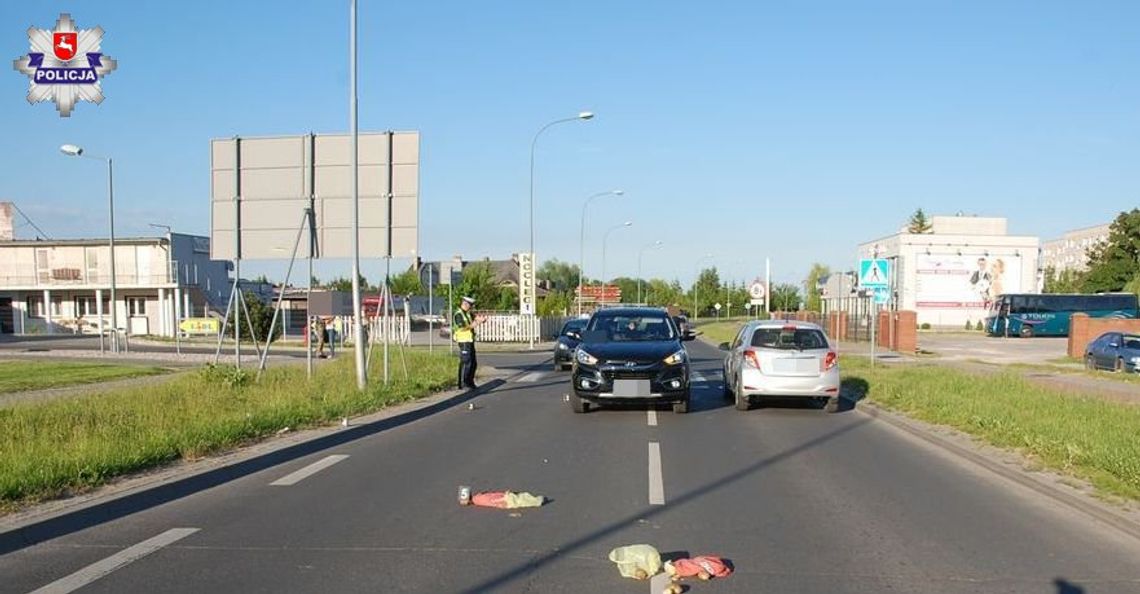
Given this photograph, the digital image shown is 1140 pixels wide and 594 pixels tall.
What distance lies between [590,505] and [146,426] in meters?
5.66

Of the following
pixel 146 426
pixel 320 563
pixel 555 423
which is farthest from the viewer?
pixel 555 423

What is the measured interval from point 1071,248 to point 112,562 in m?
Result: 175

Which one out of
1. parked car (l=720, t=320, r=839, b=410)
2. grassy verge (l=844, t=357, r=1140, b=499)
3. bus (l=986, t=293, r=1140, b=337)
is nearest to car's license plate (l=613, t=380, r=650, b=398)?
parked car (l=720, t=320, r=839, b=410)

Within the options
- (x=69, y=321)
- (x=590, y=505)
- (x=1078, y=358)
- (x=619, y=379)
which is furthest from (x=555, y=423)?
(x=69, y=321)

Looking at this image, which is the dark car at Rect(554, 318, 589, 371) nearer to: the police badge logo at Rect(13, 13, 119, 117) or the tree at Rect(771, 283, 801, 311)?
the police badge logo at Rect(13, 13, 119, 117)

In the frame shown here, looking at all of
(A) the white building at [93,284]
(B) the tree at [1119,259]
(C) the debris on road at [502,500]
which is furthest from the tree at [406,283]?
(C) the debris on road at [502,500]

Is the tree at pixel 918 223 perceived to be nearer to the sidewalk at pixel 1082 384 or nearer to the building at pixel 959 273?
the building at pixel 959 273

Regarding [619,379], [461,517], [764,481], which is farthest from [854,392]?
[461,517]

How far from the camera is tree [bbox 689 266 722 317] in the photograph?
11281cm

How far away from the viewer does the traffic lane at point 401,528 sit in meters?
5.72

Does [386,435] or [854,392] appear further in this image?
[854,392]

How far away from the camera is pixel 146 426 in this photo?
1045 cm

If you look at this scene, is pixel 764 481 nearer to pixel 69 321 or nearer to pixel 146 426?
pixel 146 426

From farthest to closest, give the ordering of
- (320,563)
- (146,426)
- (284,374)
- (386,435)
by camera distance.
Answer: (284,374) < (386,435) < (146,426) < (320,563)
